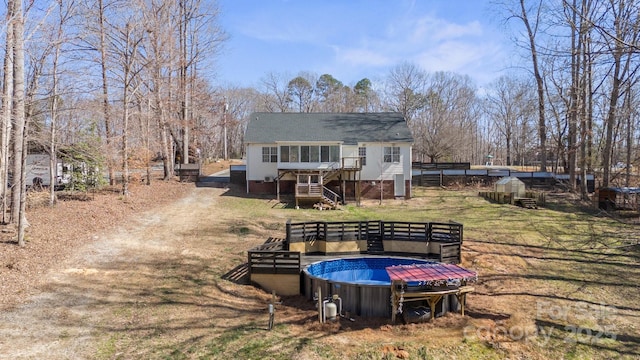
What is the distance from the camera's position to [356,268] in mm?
15219

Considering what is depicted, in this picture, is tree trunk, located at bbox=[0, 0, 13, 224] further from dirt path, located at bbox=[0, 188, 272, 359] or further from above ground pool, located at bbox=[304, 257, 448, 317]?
above ground pool, located at bbox=[304, 257, 448, 317]

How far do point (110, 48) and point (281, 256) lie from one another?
59.9 feet

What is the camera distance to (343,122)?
3319 cm

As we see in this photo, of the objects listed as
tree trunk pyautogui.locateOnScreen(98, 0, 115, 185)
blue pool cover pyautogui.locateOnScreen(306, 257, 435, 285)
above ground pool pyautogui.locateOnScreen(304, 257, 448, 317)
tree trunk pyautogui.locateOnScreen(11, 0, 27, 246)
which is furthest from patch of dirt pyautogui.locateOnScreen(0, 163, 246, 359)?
above ground pool pyautogui.locateOnScreen(304, 257, 448, 317)

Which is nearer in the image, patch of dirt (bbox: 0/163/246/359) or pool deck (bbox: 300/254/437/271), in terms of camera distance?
patch of dirt (bbox: 0/163/246/359)

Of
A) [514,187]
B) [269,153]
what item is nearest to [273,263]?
[269,153]

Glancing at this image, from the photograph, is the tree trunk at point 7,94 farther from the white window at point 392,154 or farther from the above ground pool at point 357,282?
the white window at point 392,154

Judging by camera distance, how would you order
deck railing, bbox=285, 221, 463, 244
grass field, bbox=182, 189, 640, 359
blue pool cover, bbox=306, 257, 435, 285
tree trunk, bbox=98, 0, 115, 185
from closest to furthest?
grass field, bbox=182, 189, 640, 359 < blue pool cover, bbox=306, 257, 435, 285 < deck railing, bbox=285, 221, 463, 244 < tree trunk, bbox=98, 0, 115, 185

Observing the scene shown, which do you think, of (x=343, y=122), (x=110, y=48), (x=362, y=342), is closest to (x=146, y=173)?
(x=110, y=48)

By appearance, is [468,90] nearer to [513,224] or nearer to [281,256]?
[513,224]

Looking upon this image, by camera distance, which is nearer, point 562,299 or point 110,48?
point 562,299

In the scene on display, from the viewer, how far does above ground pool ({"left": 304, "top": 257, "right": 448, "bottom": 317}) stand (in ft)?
38.2

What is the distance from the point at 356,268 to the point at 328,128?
1842 centimetres

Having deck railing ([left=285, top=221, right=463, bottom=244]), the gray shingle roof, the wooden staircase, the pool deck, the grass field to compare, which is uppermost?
the gray shingle roof
